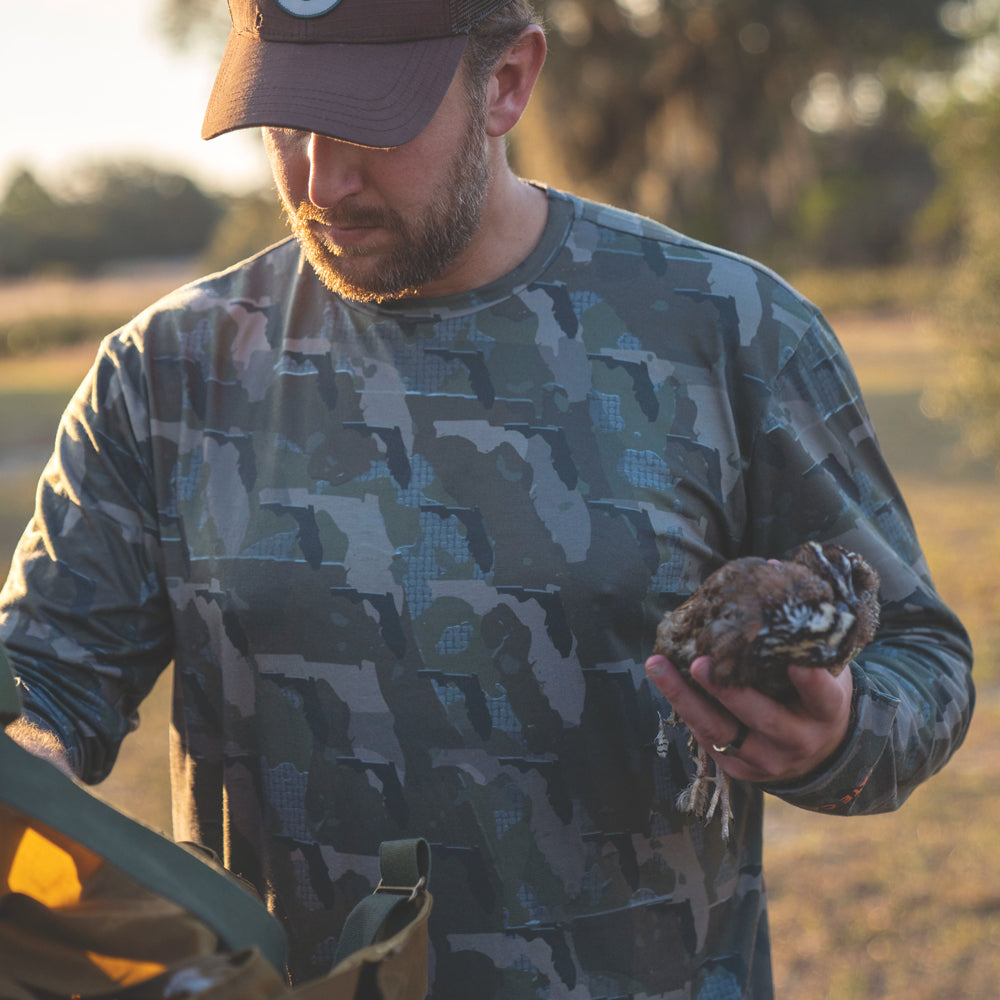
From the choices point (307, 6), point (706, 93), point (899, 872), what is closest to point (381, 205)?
point (307, 6)

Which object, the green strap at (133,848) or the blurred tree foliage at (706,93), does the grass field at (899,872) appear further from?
the blurred tree foliage at (706,93)

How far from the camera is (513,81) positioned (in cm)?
209

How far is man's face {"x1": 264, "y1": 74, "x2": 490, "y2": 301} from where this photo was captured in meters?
1.88

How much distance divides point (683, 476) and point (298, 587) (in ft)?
2.18

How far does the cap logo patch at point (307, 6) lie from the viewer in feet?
6.12

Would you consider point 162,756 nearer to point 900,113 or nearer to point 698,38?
point 698,38

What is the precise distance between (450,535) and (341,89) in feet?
2.47

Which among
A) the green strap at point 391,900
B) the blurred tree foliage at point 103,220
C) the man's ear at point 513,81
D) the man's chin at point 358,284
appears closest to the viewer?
the green strap at point 391,900

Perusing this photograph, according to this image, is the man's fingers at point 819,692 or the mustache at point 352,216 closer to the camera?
the man's fingers at point 819,692

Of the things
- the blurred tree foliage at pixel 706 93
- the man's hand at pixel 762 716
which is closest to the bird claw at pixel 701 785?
the man's hand at pixel 762 716

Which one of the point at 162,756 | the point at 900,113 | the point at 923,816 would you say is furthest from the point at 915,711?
the point at 900,113

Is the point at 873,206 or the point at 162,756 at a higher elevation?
the point at 873,206

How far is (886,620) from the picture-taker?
1.96 meters

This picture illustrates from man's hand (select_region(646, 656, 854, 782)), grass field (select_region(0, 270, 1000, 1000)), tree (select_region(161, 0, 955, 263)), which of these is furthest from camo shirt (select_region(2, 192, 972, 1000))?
tree (select_region(161, 0, 955, 263))
